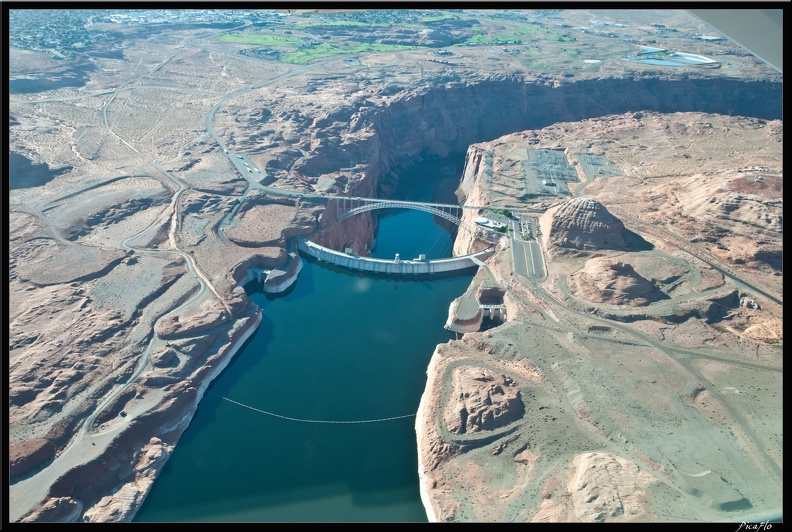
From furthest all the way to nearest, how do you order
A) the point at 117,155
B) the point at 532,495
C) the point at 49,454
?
the point at 117,155, the point at 49,454, the point at 532,495

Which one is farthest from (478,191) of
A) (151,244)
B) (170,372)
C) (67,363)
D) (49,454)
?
(49,454)

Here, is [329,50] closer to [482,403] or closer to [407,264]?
[407,264]

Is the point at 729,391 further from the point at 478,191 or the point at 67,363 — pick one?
the point at 67,363

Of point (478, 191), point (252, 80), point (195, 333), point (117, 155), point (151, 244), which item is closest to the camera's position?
point (195, 333)

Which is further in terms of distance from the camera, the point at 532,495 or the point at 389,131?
the point at 389,131

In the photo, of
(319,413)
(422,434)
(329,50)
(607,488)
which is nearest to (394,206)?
(319,413)

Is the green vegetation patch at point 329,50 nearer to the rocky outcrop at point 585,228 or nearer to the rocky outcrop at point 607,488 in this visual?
the rocky outcrop at point 585,228

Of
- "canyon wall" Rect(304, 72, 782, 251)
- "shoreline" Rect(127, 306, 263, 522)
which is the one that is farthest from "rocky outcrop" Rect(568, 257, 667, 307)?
"canyon wall" Rect(304, 72, 782, 251)
